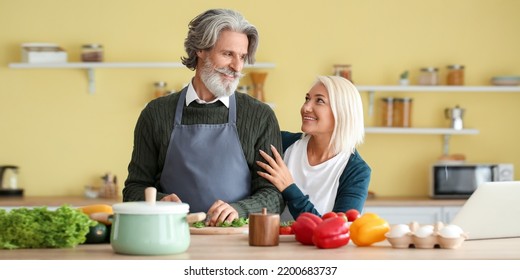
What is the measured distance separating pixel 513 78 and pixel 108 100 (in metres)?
2.92

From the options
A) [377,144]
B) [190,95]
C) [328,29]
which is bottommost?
[377,144]

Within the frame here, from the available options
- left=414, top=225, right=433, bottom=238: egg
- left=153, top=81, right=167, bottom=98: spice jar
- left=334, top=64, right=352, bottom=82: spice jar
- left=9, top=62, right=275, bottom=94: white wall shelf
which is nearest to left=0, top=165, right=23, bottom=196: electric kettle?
left=9, top=62, right=275, bottom=94: white wall shelf

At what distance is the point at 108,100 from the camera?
658cm

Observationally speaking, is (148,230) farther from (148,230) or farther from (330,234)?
(330,234)

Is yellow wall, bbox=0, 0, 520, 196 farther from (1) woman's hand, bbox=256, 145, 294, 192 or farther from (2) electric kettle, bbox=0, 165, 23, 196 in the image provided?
(1) woman's hand, bbox=256, 145, 294, 192

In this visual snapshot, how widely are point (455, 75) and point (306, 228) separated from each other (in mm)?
4256

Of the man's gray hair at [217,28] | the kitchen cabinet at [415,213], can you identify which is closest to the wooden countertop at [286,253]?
the man's gray hair at [217,28]

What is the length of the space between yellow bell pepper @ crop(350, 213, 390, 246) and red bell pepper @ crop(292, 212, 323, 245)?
0.10 m

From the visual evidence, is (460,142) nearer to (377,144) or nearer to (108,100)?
(377,144)

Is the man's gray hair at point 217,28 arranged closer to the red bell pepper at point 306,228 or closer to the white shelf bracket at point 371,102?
the red bell pepper at point 306,228

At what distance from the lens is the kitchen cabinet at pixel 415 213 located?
237 inches

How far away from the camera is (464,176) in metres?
6.26

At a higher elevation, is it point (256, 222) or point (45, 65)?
point (45, 65)
